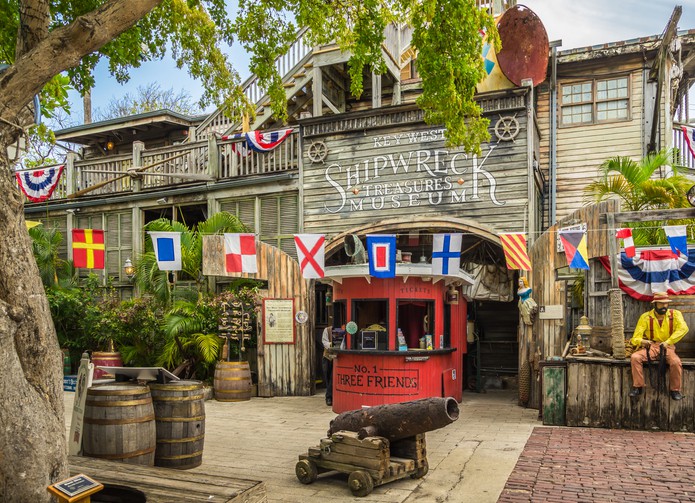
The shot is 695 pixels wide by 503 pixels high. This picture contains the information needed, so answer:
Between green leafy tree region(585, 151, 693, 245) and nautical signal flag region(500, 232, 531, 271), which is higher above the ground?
green leafy tree region(585, 151, 693, 245)

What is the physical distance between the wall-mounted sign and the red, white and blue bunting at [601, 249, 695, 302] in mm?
1173

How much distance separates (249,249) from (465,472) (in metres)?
7.73

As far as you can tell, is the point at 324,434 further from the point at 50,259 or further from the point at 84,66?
the point at 50,259

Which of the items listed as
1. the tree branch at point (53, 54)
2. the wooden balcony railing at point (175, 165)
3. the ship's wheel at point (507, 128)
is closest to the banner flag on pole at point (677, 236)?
the ship's wheel at point (507, 128)

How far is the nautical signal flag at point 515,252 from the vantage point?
12469 mm

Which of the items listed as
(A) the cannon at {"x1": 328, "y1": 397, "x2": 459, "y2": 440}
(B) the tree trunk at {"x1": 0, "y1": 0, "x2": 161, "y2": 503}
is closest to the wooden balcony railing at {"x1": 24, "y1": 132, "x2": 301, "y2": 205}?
(A) the cannon at {"x1": 328, "y1": 397, "x2": 459, "y2": 440}

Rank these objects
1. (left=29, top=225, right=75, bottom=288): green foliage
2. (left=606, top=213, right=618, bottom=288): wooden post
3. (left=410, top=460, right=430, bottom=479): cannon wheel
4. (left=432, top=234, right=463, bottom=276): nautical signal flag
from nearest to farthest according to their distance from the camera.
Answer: (left=410, top=460, right=430, bottom=479): cannon wheel < (left=606, top=213, right=618, bottom=288): wooden post < (left=432, top=234, right=463, bottom=276): nautical signal flag < (left=29, top=225, right=75, bottom=288): green foliage

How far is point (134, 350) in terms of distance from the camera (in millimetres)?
16484

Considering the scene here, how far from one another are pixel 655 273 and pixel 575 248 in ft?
5.88

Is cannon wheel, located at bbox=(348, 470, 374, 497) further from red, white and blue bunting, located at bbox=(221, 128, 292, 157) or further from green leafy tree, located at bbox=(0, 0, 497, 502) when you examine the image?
red, white and blue bunting, located at bbox=(221, 128, 292, 157)

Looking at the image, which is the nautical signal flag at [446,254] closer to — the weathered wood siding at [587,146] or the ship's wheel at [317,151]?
the ship's wheel at [317,151]

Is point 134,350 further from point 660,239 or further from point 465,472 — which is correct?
point 660,239

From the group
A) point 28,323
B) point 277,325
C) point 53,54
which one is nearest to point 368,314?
point 277,325

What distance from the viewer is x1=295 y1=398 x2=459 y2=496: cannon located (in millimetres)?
6980
